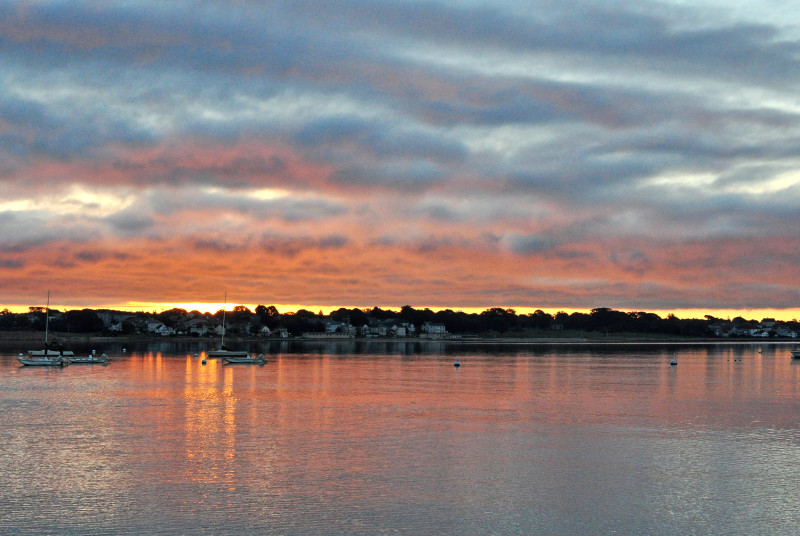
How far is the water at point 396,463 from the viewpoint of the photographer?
20031mm

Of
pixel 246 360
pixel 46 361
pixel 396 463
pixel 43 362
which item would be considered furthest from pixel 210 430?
pixel 246 360

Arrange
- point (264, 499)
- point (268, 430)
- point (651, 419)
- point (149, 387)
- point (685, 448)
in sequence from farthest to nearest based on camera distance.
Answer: point (149, 387) → point (651, 419) → point (268, 430) → point (685, 448) → point (264, 499)

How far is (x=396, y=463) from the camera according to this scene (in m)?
26.9

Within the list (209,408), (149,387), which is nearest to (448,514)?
(209,408)

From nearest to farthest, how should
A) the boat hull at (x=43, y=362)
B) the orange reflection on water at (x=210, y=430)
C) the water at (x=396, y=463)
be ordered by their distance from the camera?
1. the water at (x=396, y=463)
2. the orange reflection on water at (x=210, y=430)
3. the boat hull at (x=43, y=362)

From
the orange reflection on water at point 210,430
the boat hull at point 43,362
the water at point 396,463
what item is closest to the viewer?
the water at point 396,463

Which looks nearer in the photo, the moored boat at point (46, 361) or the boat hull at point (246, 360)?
the moored boat at point (46, 361)

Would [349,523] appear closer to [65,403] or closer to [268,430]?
[268,430]

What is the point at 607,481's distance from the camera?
24.7 m

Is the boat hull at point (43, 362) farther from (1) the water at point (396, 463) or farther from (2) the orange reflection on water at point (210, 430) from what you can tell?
(1) the water at point (396, 463)

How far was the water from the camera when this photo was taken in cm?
2003

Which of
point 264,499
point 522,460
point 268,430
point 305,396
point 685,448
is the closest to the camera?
point 264,499

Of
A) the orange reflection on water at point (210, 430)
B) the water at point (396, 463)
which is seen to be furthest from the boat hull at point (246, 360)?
the water at point (396, 463)

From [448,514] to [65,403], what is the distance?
106ft
